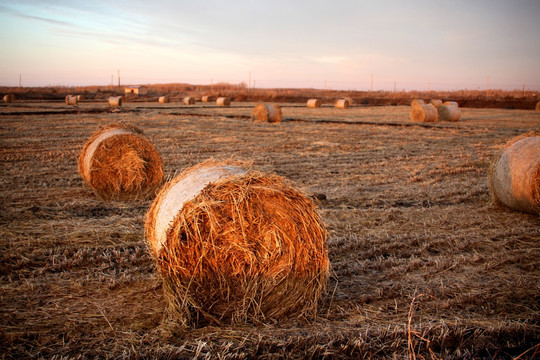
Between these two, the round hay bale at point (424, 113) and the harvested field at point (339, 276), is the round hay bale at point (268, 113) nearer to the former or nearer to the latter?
the round hay bale at point (424, 113)

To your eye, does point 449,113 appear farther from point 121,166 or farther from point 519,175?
point 121,166

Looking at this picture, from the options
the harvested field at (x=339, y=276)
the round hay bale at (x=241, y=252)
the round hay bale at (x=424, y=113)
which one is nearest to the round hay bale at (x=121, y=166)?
the harvested field at (x=339, y=276)

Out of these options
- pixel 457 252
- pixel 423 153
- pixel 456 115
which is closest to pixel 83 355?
pixel 457 252

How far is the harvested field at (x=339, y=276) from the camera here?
3.44m

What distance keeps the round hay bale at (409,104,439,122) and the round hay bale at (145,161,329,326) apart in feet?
70.8

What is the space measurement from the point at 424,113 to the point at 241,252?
22.0 meters

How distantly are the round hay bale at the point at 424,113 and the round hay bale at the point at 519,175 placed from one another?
55.8 ft

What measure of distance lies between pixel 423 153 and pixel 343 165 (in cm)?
353

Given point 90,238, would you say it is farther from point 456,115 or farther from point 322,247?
point 456,115

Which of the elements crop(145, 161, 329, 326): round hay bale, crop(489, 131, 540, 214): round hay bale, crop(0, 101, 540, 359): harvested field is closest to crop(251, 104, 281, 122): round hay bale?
crop(0, 101, 540, 359): harvested field

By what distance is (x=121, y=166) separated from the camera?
825cm

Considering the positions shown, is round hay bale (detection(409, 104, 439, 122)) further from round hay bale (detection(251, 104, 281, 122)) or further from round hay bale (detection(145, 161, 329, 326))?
round hay bale (detection(145, 161, 329, 326))

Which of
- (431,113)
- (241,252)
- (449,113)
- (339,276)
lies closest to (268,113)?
(431,113)

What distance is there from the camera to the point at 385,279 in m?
4.67
